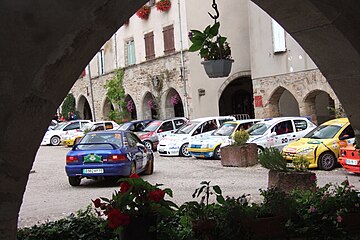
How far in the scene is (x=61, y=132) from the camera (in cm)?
2723


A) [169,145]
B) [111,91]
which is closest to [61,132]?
[111,91]

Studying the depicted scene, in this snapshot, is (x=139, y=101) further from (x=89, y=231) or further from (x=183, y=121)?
(x=89, y=231)

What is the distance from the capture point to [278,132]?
51.3 ft

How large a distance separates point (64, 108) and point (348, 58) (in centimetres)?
3370

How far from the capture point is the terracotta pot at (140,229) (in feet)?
11.5

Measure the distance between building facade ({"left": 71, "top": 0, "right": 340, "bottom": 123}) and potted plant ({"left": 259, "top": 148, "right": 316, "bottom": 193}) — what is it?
10540 millimetres

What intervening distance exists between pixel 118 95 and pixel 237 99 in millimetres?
7349

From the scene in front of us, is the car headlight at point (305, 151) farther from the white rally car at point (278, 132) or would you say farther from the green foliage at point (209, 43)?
the green foliage at point (209, 43)

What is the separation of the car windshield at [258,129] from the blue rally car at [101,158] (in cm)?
501

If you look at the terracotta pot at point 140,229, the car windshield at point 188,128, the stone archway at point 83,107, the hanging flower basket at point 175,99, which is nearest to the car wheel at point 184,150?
the car windshield at point 188,128

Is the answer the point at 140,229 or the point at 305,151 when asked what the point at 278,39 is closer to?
the point at 305,151

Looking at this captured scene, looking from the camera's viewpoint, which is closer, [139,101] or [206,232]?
[206,232]

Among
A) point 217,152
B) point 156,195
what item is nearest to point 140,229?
point 156,195

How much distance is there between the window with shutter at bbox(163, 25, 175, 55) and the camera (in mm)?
24172
